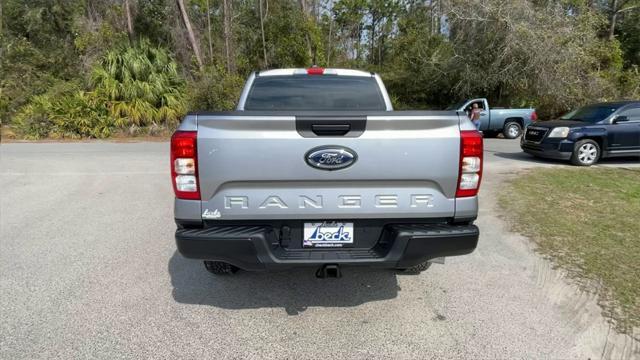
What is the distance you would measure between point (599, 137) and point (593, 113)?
32.1 inches

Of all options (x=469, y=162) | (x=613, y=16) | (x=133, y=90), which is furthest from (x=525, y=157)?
(x=613, y=16)

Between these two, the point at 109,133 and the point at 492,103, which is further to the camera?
the point at 492,103

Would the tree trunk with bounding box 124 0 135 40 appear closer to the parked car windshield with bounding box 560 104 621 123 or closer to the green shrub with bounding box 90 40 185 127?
the green shrub with bounding box 90 40 185 127

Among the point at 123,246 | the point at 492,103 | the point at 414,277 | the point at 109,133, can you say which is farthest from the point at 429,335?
the point at 492,103

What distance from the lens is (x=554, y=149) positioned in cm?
960

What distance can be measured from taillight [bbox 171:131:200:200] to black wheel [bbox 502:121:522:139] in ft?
52.0

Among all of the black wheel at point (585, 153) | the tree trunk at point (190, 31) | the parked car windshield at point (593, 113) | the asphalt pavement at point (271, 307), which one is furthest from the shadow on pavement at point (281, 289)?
the tree trunk at point (190, 31)

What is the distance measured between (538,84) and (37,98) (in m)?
21.8

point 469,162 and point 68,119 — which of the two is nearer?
point 469,162

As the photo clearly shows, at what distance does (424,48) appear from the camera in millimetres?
22109

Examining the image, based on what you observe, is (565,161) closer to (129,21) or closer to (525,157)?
(525,157)

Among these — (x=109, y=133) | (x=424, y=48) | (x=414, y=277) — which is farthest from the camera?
(x=424, y=48)

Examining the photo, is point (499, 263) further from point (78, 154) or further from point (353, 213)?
A: point (78, 154)

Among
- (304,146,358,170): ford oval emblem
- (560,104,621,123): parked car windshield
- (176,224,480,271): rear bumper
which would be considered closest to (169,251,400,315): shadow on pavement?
(176,224,480,271): rear bumper
